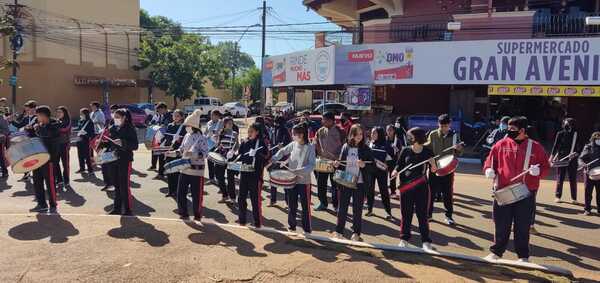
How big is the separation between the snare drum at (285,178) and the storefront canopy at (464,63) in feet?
42.4

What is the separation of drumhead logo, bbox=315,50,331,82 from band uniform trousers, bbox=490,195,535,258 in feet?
49.6

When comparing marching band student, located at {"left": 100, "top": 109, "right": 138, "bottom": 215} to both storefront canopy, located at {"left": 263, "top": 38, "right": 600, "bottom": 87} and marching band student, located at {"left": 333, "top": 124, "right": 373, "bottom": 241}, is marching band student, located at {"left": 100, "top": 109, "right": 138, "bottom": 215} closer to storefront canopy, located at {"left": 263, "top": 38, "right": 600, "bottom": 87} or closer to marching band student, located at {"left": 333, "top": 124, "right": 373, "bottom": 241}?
marching band student, located at {"left": 333, "top": 124, "right": 373, "bottom": 241}

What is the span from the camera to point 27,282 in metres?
5.26

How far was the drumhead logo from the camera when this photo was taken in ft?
68.3

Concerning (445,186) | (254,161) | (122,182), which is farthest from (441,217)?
(122,182)

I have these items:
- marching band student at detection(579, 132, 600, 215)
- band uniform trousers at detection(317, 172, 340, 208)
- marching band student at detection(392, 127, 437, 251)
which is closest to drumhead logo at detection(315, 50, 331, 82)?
band uniform trousers at detection(317, 172, 340, 208)

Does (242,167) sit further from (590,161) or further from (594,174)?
(590,161)

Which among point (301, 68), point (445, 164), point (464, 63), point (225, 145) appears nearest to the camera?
point (445, 164)

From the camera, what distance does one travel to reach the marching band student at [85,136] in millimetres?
12578

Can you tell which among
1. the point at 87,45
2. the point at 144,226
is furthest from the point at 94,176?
the point at 87,45

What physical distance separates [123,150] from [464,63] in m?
13.6

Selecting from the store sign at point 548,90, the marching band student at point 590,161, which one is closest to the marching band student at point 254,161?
the marching band student at point 590,161

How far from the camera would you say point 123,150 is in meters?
8.14

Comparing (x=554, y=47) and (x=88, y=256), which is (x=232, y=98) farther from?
(x=88, y=256)
